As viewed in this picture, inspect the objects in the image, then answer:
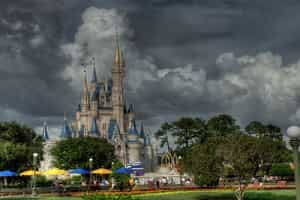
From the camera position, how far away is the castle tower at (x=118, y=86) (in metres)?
148

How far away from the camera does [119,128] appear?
142m

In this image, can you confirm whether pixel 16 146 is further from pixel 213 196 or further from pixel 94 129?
pixel 94 129

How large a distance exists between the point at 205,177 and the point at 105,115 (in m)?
117

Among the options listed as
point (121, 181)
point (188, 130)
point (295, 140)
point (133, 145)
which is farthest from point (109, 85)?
point (295, 140)

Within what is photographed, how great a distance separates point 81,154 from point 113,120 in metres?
66.8

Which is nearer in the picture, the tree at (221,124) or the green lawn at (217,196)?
the green lawn at (217,196)

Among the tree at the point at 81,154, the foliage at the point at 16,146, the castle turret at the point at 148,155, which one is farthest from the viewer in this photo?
the castle turret at the point at 148,155

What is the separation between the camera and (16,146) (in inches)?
2381

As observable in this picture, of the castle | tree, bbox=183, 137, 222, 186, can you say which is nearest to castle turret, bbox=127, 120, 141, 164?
the castle

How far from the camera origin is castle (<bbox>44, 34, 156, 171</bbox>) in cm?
13562

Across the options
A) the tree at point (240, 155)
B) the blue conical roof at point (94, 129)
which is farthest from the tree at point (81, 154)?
the blue conical roof at point (94, 129)

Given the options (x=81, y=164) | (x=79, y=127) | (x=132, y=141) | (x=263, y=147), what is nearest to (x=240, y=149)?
(x=263, y=147)

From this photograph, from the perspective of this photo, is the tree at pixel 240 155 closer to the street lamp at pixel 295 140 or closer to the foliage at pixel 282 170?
the street lamp at pixel 295 140

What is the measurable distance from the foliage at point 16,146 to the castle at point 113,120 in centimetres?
6083
